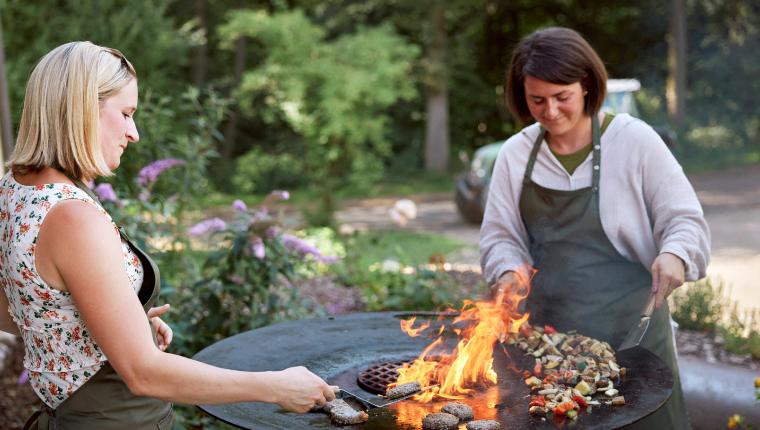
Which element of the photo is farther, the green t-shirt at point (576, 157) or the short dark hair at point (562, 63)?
the green t-shirt at point (576, 157)

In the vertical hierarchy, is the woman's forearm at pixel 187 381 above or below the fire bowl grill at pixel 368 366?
above

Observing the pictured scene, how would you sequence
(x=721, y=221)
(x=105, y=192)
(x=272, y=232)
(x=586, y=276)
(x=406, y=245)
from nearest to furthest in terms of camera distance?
(x=586, y=276)
(x=105, y=192)
(x=272, y=232)
(x=406, y=245)
(x=721, y=221)

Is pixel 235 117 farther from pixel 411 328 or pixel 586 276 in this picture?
pixel 586 276

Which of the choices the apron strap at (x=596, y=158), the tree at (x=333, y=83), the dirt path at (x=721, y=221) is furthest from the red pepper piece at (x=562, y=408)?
the tree at (x=333, y=83)

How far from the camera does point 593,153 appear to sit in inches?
110

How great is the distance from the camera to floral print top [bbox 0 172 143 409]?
163 cm

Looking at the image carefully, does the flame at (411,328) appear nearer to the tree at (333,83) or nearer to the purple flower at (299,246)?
the purple flower at (299,246)

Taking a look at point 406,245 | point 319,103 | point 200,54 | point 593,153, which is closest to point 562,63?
point 593,153

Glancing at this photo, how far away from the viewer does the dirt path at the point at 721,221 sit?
7644 mm

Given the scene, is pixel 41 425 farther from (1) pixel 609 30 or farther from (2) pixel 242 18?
(1) pixel 609 30

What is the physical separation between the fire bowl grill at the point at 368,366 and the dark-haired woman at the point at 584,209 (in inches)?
12.8

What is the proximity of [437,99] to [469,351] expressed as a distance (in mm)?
15284

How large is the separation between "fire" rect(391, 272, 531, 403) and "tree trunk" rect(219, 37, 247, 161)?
49.5ft

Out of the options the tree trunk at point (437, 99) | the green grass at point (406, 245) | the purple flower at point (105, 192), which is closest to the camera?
the purple flower at point (105, 192)
